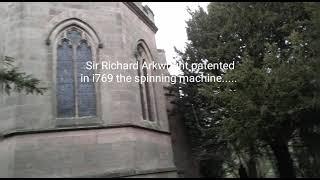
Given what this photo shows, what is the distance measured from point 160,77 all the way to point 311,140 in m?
6.38

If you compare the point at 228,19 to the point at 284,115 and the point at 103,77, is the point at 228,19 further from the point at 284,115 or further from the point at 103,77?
the point at 103,77

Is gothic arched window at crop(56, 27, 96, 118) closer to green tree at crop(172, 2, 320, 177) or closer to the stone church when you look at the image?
the stone church

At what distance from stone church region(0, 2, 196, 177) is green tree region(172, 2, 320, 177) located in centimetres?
286

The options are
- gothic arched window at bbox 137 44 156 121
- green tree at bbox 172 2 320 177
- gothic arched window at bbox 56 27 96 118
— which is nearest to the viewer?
gothic arched window at bbox 56 27 96 118

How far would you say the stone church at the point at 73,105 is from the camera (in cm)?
955

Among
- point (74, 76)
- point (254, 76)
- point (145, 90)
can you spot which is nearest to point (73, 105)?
point (74, 76)

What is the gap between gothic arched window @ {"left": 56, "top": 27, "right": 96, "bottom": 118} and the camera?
10422 millimetres

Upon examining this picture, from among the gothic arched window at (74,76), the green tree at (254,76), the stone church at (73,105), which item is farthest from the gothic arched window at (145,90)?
the green tree at (254,76)

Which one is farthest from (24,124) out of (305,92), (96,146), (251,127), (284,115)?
(305,92)

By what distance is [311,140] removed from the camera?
1366cm

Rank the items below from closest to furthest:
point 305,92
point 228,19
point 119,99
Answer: point 119,99 → point 305,92 → point 228,19

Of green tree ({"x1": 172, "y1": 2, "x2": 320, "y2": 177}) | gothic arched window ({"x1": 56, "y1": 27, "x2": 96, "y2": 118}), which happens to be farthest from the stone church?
green tree ({"x1": 172, "y1": 2, "x2": 320, "y2": 177})

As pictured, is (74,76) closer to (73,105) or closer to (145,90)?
(73,105)

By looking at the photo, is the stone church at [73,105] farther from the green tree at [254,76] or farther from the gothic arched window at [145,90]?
the green tree at [254,76]
